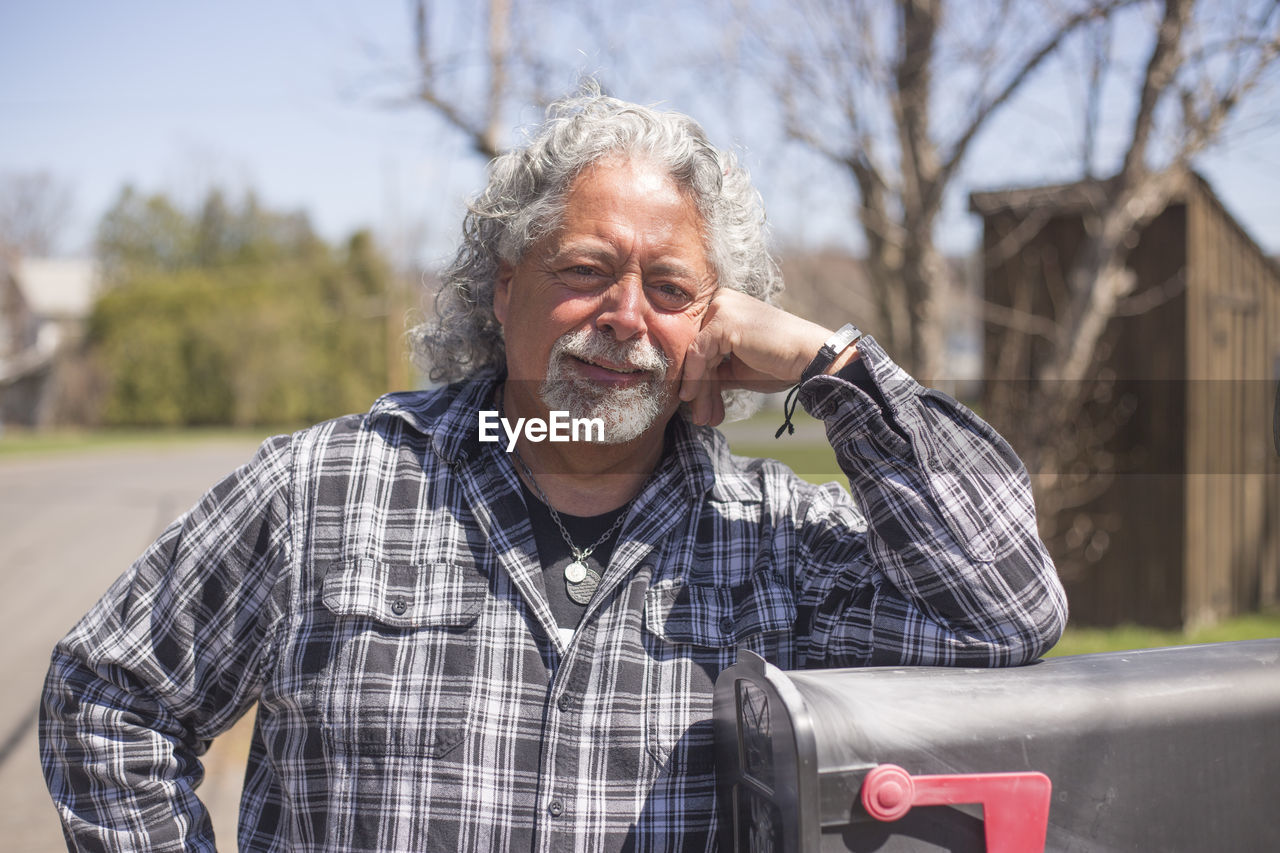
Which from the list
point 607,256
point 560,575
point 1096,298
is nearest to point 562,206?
point 607,256

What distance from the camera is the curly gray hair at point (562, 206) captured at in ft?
5.67

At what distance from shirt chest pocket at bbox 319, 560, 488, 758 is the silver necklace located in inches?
5.6

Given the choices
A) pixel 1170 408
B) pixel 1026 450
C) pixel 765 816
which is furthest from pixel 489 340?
pixel 1170 408

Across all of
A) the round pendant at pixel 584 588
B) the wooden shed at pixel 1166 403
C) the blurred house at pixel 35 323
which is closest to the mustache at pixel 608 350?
the round pendant at pixel 584 588

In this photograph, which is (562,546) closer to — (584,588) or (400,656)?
(584,588)

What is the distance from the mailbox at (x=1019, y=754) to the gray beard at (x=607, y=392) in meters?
0.48

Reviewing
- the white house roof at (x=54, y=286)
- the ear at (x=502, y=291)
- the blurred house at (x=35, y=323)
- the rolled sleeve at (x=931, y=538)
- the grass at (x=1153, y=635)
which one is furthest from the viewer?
the white house roof at (x=54, y=286)

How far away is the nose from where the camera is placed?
165cm

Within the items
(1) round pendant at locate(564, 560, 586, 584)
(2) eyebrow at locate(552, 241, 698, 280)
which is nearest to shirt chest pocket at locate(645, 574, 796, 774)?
(1) round pendant at locate(564, 560, 586, 584)

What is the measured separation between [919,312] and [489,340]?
2.81m

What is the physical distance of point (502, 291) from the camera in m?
1.93
